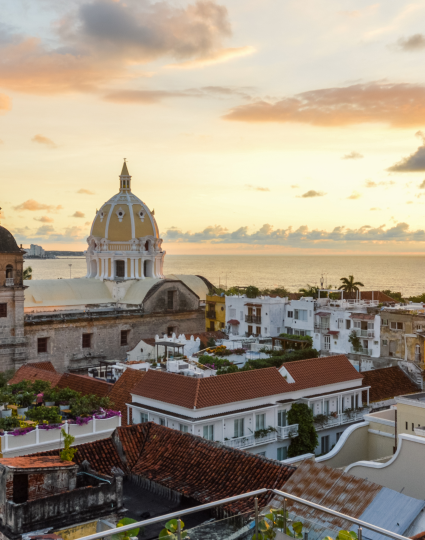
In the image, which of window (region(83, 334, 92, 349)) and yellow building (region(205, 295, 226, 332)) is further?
yellow building (region(205, 295, 226, 332))

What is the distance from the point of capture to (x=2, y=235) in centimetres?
4678

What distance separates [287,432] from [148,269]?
39288 millimetres

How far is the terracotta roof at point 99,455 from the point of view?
56.9 feet

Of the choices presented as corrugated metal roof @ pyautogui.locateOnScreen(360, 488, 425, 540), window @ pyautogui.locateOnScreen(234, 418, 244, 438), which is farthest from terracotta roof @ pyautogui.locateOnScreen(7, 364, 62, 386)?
corrugated metal roof @ pyautogui.locateOnScreen(360, 488, 425, 540)

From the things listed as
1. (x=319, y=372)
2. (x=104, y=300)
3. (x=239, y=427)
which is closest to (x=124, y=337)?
(x=104, y=300)

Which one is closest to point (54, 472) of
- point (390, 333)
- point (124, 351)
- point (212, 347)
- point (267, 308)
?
point (212, 347)

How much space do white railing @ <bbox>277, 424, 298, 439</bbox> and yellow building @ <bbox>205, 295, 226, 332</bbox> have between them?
37637mm

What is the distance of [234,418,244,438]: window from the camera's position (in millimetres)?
26031

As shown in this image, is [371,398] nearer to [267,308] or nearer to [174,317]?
[267,308]

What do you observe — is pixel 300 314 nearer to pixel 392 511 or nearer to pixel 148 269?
pixel 148 269

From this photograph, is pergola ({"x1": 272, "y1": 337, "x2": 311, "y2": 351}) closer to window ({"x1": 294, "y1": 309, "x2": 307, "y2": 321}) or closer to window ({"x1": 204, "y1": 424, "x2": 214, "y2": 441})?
window ({"x1": 294, "y1": 309, "x2": 307, "y2": 321})


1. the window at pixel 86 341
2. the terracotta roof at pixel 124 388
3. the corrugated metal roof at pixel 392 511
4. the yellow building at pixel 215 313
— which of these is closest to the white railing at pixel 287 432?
the terracotta roof at pixel 124 388

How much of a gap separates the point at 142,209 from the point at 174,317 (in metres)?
12.8

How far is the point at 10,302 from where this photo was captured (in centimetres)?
4706
